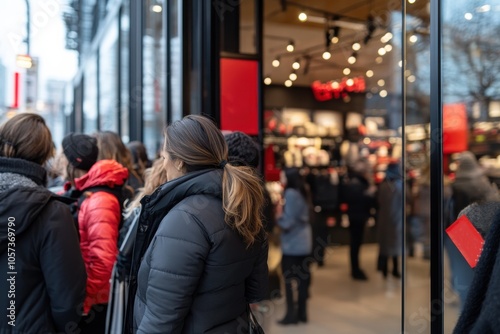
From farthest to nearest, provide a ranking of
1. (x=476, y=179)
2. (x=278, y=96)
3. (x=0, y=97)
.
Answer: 1. (x=278, y=96)
2. (x=0, y=97)
3. (x=476, y=179)

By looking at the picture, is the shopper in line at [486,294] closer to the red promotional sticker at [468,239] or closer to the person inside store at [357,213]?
the red promotional sticker at [468,239]

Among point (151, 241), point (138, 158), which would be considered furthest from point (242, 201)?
point (138, 158)

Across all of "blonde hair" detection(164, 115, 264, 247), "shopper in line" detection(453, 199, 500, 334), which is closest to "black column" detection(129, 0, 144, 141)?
"blonde hair" detection(164, 115, 264, 247)

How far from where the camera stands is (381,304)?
545cm

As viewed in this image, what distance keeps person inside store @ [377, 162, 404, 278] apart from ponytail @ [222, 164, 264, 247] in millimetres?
4992

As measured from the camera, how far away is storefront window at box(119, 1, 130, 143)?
7.28 m

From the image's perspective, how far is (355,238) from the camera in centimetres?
690

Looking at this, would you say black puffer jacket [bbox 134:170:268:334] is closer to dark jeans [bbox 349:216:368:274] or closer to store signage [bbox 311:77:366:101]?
dark jeans [bbox 349:216:368:274]

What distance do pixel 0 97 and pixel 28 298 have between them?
23.4 ft

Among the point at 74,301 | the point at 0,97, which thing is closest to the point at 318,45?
the point at 0,97

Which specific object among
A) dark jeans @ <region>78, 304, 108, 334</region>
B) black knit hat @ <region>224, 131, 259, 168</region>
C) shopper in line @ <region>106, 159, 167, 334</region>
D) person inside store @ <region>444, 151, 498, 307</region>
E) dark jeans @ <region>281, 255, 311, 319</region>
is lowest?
dark jeans @ <region>281, 255, 311, 319</region>

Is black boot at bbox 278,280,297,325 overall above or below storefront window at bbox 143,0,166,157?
below

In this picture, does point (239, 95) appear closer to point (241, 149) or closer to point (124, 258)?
point (241, 149)

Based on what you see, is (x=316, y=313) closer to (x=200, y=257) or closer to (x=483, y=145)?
(x=483, y=145)
